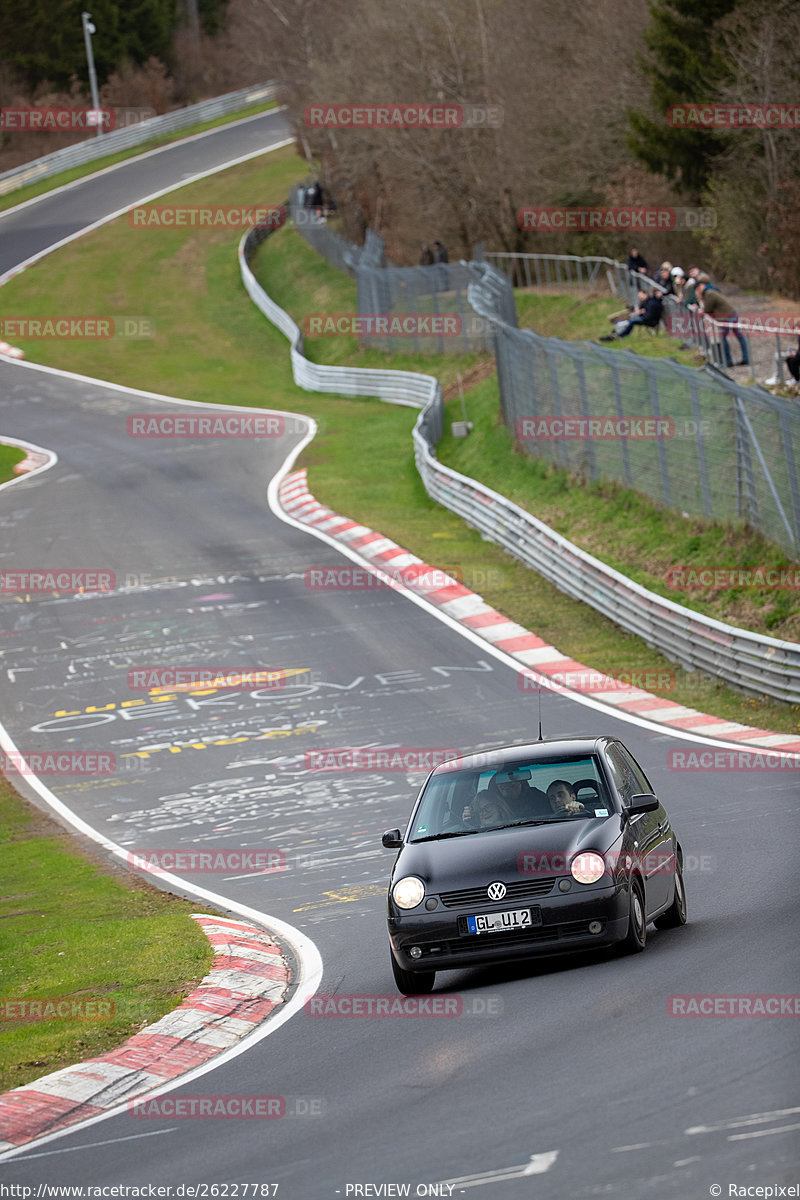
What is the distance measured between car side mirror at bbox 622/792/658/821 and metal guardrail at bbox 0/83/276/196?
73.7 meters

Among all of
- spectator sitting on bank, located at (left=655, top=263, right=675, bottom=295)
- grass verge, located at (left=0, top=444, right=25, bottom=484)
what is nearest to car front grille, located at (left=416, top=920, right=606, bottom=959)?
spectator sitting on bank, located at (left=655, top=263, right=675, bottom=295)

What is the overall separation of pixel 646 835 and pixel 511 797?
893 mm

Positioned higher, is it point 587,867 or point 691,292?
point 691,292

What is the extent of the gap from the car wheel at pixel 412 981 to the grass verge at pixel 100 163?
72.0 m

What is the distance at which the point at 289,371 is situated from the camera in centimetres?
5228

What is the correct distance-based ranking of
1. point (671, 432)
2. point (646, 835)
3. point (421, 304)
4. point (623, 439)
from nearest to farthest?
1. point (646, 835)
2. point (671, 432)
3. point (623, 439)
4. point (421, 304)

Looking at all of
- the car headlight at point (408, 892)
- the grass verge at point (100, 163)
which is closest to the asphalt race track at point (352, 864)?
the car headlight at point (408, 892)

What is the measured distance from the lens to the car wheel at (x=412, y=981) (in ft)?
31.8

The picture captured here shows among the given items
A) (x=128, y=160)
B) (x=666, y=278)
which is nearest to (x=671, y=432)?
(x=666, y=278)

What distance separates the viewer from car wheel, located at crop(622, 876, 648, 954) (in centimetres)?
958

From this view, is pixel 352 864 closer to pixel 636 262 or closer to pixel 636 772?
pixel 636 772

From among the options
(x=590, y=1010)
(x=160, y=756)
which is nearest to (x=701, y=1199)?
(x=590, y=1010)

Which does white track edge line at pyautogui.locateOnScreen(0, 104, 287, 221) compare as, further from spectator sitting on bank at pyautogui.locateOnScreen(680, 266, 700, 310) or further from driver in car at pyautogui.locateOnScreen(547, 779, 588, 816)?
driver in car at pyautogui.locateOnScreen(547, 779, 588, 816)

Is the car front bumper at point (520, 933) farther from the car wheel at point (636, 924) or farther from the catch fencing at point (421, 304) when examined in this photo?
the catch fencing at point (421, 304)
